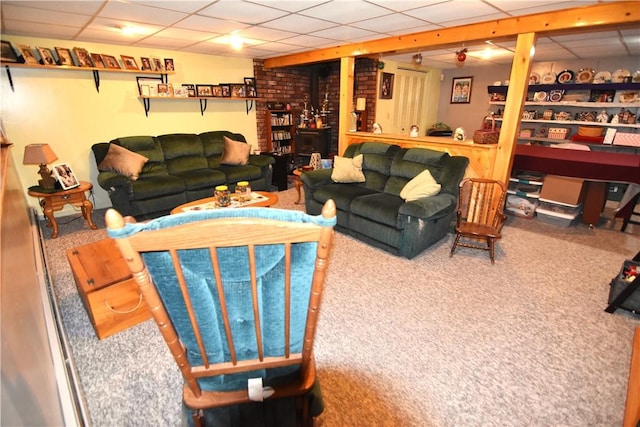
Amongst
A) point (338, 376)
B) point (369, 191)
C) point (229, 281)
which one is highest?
point (229, 281)

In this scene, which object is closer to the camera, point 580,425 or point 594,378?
point 580,425

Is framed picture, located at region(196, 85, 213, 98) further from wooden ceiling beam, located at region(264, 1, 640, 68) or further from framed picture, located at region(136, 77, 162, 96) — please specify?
wooden ceiling beam, located at region(264, 1, 640, 68)

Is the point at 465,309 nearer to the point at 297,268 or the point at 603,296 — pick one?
the point at 603,296

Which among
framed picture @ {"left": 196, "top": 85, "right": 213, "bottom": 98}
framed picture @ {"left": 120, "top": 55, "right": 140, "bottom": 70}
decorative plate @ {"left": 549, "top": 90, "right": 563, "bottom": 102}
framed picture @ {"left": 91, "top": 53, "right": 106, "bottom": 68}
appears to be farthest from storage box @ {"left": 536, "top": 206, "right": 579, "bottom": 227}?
framed picture @ {"left": 91, "top": 53, "right": 106, "bottom": 68}

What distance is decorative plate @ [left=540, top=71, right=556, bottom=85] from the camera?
5.38 meters

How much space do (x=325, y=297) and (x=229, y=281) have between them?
5.35 feet

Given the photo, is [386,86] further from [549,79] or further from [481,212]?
[481,212]

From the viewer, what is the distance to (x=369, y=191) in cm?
371

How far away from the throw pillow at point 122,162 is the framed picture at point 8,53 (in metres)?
1.21

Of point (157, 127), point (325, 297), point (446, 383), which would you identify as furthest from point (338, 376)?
point (157, 127)

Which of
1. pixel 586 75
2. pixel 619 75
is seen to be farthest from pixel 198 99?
pixel 619 75

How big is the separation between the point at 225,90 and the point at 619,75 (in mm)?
6182

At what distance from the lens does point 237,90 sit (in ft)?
17.5

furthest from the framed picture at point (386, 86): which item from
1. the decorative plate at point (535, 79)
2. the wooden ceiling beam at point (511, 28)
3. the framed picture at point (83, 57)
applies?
the framed picture at point (83, 57)
